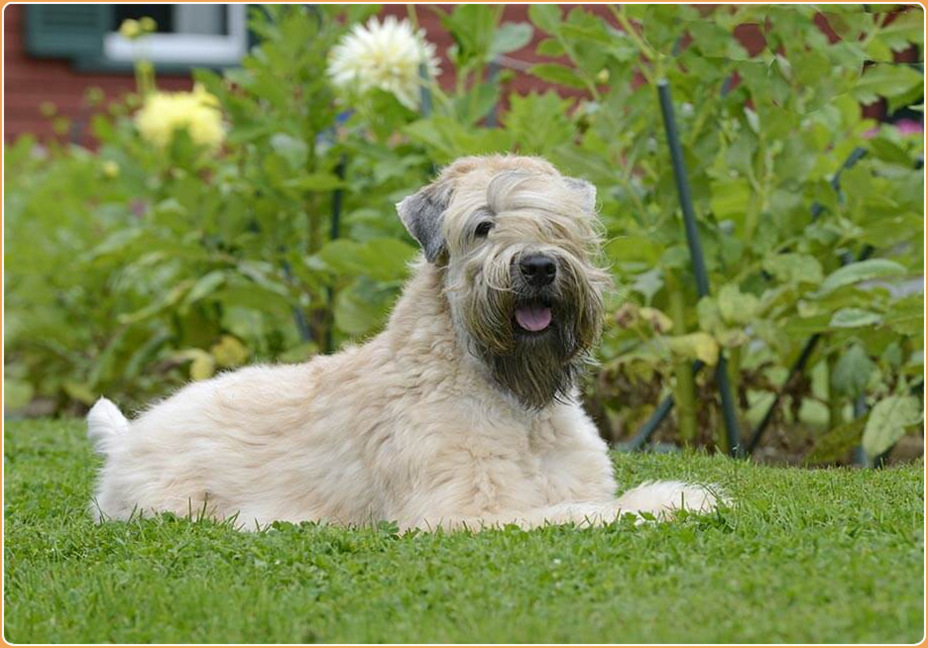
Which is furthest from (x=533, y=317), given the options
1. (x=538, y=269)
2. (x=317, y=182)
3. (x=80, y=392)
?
(x=80, y=392)

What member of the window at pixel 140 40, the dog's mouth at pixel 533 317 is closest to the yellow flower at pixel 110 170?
the window at pixel 140 40

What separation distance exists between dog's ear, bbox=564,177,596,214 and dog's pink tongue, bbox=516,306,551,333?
1.58 ft

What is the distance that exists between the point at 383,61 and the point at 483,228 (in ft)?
11.3

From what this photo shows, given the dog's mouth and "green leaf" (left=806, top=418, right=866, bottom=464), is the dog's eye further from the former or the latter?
"green leaf" (left=806, top=418, right=866, bottom=464)

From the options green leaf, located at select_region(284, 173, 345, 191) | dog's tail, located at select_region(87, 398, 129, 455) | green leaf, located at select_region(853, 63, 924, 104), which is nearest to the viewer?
dog's tail, located at select_region(87, 398, 129, 455)

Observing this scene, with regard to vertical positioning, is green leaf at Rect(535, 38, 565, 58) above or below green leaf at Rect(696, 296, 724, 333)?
above

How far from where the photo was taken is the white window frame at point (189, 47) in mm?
16359

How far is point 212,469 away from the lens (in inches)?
235

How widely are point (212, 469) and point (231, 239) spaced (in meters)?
3.73

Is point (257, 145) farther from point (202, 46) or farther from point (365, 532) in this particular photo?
point (202, 46)

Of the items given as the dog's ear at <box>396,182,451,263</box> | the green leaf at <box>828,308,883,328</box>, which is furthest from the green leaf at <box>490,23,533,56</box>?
the dog's ear at <box>396,182,451,263</box>

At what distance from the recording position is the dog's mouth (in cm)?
526

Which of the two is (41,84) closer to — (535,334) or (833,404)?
(833,404)

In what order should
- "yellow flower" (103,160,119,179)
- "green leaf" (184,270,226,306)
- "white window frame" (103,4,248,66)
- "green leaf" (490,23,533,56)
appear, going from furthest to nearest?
"white window frame" (103,4,248,66)
"yellow flower" (103,160,119,179)
"green leaf" (184,270,226,306)
"green leaf" (490,23,533,56)
